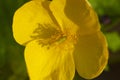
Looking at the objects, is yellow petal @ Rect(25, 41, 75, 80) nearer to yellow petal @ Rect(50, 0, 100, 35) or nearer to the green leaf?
yellow petal @ Rect(50, 0, 100, 35)

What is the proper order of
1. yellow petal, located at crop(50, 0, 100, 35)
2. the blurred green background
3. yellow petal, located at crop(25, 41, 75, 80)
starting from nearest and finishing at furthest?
yellow petal, located at crop(50, 0, 100, 35) < yellow petal, located at crop(25, 41, 75, 80) < the blurred green background

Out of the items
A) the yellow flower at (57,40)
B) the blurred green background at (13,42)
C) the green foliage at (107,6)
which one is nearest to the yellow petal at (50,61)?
the yellow flower at (57,40)

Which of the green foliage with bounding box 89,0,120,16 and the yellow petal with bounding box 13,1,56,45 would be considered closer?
the yellow petal with bounding box 13,1,56,45

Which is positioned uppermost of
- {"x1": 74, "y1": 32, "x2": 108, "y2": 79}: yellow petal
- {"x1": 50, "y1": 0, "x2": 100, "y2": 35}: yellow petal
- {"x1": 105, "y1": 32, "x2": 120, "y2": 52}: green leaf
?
{"x1": 50, "y1": 0, "x2": 100, "y2": 35}: yellow petal

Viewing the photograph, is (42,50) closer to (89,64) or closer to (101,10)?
(89,64)

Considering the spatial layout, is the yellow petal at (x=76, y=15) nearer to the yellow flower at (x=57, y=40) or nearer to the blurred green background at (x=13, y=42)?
the yellow flower at (x=57, y=40)

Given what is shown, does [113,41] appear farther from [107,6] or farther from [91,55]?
[91,55]

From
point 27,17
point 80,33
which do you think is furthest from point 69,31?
point 27,17

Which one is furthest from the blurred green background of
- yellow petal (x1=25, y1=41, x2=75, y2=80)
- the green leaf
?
yellow petal (x1=25, y1=41, x2=75, y2=80)

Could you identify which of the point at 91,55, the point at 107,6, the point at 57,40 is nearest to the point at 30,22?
the point at 57,40
